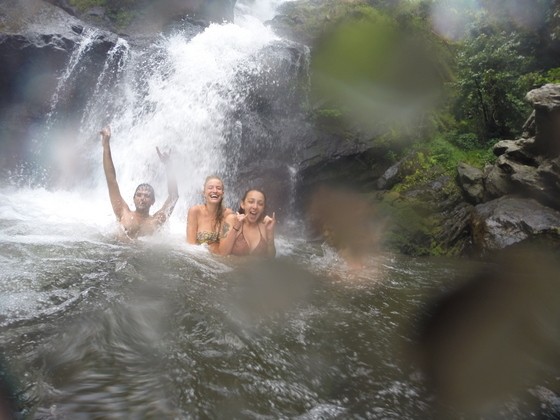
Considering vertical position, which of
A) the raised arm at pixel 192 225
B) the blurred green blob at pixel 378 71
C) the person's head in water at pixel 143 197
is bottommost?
the raised arm at pixel 192 225

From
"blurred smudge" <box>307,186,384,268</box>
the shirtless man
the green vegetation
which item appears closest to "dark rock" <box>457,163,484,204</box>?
"blurred smudge" <box>307,186,384,268</box>

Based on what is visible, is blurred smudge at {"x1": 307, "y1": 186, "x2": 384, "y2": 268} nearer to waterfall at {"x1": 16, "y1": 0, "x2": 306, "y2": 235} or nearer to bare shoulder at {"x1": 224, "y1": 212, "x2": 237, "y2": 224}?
waterfall at {"x1": 16, "y1": 0, "x2": 306, "y2": 235}

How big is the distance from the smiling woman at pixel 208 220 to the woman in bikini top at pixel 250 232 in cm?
16

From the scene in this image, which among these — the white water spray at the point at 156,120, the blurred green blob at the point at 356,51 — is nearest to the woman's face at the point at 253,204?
the white water spray at the point at 156,120

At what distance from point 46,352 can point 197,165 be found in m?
7.71

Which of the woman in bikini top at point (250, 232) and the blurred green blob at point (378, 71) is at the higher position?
the blurred green blob at point (378, 71)

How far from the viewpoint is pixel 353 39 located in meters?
12.3

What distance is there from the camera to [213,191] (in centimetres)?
466

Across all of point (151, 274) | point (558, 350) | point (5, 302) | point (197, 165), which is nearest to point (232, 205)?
point (197, 165)

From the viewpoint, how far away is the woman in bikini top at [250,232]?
4.45 m

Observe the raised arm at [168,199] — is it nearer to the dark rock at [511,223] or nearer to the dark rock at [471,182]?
the dark rock at [511,223]

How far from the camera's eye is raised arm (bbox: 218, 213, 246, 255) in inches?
173

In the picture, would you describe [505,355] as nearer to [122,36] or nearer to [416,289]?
[416,289]

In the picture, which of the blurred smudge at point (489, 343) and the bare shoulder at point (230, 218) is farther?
the bare shoulder at point (230, 218)
